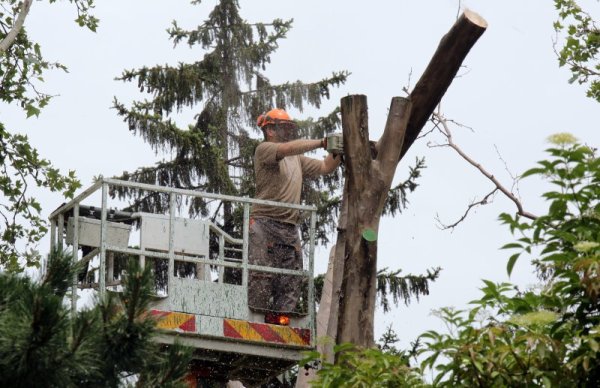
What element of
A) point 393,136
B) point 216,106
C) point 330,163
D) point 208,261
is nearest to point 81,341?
point 208,261

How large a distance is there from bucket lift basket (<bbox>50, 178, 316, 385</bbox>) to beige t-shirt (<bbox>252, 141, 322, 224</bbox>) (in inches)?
14.1

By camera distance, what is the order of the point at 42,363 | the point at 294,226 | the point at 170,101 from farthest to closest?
the point at 170,101 → the point at 294,226 → the point at 42,363

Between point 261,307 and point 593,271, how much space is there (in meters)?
6.50

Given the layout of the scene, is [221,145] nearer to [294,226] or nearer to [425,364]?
[294,226]

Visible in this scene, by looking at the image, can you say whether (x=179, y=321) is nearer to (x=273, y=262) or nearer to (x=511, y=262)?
(x=273, y=262)

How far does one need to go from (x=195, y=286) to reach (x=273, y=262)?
105 cm

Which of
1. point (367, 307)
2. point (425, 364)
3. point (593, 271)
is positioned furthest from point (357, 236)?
point (593, 271)

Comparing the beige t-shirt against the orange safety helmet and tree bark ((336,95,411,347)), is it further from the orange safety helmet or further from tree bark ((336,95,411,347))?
tree bark ((336,95,411,347))

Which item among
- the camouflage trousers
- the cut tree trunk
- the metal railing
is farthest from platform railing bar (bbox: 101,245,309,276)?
the cut tree trunk

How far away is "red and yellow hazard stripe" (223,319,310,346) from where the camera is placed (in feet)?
57.6

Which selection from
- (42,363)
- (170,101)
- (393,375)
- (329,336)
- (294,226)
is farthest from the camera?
(170,101)

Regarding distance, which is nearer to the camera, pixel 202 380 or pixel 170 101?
pixel 202 380

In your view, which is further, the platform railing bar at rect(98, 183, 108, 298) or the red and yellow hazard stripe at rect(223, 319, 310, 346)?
the red and yellow hazard stripe at rect(223, 319, 310, 346)

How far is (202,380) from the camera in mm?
19156
